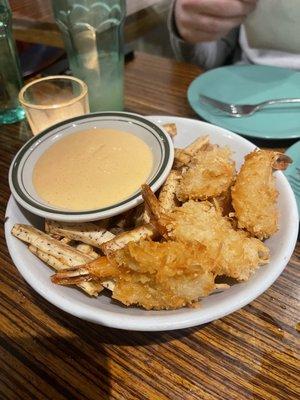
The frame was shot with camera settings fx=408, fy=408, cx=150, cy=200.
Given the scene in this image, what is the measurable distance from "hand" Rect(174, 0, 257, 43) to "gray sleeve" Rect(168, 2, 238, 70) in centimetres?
19

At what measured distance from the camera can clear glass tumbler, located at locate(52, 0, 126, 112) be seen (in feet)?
5.27

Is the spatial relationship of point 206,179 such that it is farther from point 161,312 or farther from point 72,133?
point 72,133

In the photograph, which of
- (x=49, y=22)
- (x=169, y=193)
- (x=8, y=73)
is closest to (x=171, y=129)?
(x=169, y=193)

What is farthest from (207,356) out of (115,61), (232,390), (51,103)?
(115,61)

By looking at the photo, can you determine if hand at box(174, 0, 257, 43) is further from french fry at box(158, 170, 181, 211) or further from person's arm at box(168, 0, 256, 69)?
french fry at box(158, 170, 181, 211)

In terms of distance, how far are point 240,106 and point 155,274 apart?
1000 millimetres

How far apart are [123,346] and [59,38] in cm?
177

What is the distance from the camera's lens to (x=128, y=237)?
36.4 inches

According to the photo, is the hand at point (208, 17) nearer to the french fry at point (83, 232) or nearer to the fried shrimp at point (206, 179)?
the fried shrimp at point (206, 179)

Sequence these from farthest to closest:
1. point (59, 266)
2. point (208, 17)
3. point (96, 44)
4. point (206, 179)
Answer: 1. point (208, 17)
2. point (96, 44)
3. point (206, 179)
4. point (59, 266)

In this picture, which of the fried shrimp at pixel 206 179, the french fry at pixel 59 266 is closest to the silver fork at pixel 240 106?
the fried shrimp at pixel 206 179

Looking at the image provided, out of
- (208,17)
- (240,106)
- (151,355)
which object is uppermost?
(208,17)

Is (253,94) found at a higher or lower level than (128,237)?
lower

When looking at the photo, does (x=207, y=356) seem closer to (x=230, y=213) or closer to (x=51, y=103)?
(x=230, y=213)
